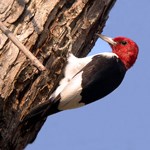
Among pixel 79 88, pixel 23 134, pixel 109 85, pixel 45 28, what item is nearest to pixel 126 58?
pixel 109 85

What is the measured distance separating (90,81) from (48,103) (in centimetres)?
45

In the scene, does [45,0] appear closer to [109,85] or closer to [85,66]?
[85,66]

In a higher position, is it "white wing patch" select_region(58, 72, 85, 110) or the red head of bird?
"white wing patch" select_region(58, 72, 85, 110)

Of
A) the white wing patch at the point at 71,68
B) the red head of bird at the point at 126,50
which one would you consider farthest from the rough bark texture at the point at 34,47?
the red head of bird at the point at 126,50

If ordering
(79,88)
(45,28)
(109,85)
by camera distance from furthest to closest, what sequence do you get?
(109,85)
(79,88)
(45,28)

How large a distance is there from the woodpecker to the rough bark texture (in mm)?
70

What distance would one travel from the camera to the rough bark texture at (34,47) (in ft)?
8.07

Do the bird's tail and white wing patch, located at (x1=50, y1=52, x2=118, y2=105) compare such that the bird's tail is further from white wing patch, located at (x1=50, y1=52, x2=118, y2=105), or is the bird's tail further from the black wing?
the black wing

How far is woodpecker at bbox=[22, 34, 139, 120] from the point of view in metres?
2.81

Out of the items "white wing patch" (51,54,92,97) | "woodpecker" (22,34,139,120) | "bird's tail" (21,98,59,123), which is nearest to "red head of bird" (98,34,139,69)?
"woodpecker" (22,34,139,120)

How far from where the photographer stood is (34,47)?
8.64ft

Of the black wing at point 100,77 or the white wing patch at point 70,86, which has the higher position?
the white wing patch at point 70,86

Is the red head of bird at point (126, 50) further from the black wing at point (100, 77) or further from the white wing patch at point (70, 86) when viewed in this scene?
the white wing patch at point (70, 86)

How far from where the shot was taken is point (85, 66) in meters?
3.11
